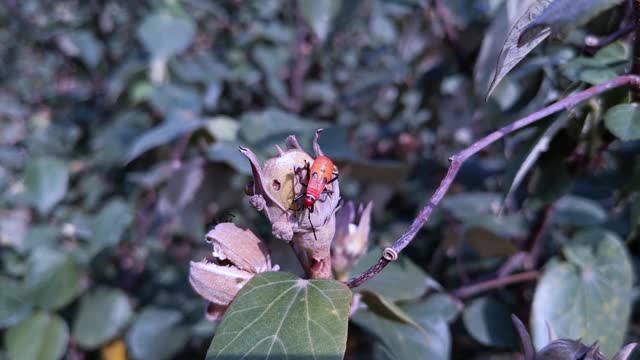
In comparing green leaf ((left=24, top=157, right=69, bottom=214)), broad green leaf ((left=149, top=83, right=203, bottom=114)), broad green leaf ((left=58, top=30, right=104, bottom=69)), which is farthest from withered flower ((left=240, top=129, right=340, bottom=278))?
broad green leaf ((left=58, top=30, right=104, bottom=69))

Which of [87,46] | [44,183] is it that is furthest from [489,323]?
[87,46]

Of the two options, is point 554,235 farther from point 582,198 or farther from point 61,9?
point 61,9

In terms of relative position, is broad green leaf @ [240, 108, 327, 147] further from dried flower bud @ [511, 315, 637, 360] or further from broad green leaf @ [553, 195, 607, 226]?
dried flower bud @ [511, 315, 637, 360]

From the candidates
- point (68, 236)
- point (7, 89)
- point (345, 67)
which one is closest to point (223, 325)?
point (68, 236)

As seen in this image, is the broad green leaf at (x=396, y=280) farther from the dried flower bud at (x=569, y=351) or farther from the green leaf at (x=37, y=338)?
the green leaf at (x=37, y=338)

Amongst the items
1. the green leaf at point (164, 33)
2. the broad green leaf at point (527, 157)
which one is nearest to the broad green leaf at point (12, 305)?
the green leaf at point (164, 33)

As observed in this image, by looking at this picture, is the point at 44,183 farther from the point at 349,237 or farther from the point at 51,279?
the point at 349,237
